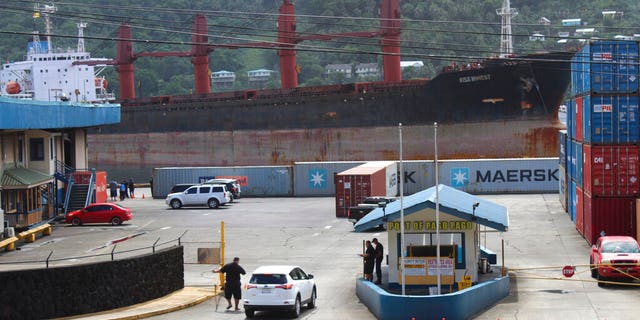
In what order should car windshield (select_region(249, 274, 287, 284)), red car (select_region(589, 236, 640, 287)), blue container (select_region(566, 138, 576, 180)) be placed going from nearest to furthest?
car windshield (select_region(249, 274, 287, 284))
red car (select_region(589, 236, 640, 287))
blue container (select_region(566, 138, 576, 180))

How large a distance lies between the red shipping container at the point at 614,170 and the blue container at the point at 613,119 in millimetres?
311

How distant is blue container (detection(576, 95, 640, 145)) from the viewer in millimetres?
32812

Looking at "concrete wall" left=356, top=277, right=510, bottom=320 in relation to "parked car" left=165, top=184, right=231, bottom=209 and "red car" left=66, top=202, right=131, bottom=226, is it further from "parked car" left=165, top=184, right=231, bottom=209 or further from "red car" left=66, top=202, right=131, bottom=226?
"parked car" left=165, top=184, right=231, bottom=209

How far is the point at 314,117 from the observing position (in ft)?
243

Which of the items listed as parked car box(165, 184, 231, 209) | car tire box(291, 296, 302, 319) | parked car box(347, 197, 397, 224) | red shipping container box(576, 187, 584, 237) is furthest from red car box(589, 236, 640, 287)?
parked car box(165, 184, 231, 209)

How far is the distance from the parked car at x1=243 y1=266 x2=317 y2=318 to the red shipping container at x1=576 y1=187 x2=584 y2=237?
18100 millimetres

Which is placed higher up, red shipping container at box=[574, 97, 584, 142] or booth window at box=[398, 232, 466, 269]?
red shipping container at box=[574, 97, 584, 142]

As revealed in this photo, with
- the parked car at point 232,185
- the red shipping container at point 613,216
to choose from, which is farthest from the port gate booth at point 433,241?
the parked car at point 232,185

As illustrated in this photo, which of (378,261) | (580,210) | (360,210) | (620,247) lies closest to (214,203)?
(360,210)

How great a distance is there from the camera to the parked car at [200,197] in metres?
51.6

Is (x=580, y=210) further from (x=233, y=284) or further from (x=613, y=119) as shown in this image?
(x=233, y=284)

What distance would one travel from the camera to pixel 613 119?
32.9 metres

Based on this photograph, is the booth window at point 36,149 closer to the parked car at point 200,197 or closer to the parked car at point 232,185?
the parked car at point 200,197

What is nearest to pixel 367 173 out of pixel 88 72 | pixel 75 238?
pixel 75 238
